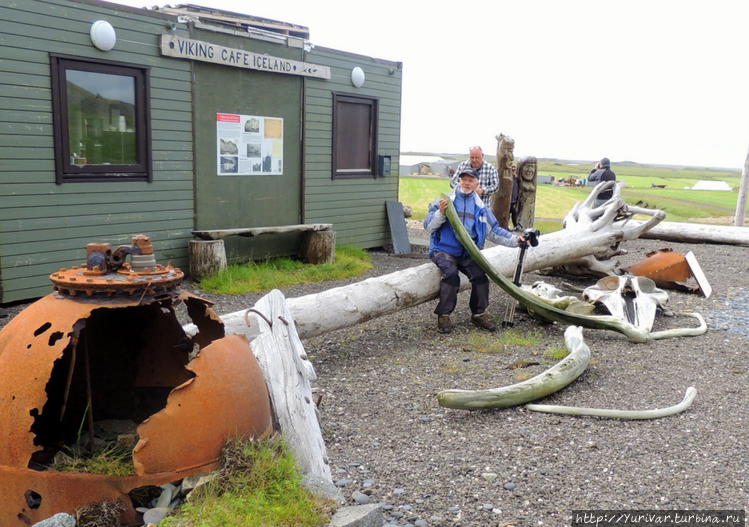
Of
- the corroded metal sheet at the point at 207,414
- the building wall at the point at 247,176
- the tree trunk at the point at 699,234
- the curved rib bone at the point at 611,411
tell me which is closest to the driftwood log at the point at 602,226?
the building wall at the point at 247,176

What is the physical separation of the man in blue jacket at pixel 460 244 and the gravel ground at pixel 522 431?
0.27m

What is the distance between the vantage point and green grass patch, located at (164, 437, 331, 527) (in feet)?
9.97

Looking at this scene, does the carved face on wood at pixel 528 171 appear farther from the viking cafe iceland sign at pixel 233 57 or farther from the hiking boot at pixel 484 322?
the hiking boot at pixel 484 322

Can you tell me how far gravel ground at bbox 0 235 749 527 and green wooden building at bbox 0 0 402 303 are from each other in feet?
5.05

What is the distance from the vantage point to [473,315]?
7.88m

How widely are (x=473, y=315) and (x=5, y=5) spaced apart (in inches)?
244

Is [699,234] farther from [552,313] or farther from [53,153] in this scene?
[53,153]

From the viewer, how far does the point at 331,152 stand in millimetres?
12281

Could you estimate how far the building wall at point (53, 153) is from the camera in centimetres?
793

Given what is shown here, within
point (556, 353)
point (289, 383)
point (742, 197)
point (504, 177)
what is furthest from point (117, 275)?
point (742, 197)

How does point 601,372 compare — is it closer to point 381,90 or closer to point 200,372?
point 200,372

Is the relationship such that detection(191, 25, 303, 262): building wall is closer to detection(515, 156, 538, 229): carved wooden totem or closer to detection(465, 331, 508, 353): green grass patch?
detection(515, 156, 538, 229): carved wooden totem

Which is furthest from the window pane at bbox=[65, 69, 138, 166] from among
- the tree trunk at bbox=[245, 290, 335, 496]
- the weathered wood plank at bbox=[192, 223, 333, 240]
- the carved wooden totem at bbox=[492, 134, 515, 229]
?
the carved wooden totem at bbox=[492, 134, 515, 229]

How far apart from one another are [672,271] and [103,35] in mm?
8327
